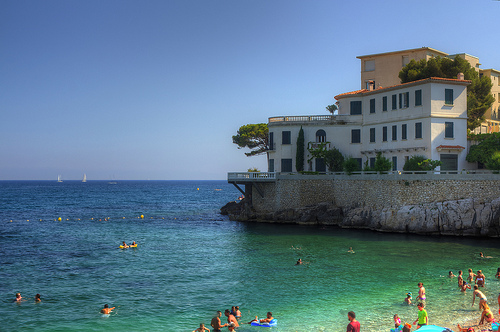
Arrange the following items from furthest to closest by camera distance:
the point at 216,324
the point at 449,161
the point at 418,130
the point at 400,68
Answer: the point at 400,68 < the point at 418,130 < the point at 449,161 < the point at 216,324

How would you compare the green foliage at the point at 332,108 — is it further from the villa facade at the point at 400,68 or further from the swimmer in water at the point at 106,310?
the swimmer in water at the point at 106,310

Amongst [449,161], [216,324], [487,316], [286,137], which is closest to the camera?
[487,316]

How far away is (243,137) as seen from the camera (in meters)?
67.9

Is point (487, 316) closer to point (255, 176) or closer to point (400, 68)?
point (255, 176)

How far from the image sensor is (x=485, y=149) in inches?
1634

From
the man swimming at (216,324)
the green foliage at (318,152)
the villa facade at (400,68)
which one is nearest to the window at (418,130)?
the green foliage at (318,152)

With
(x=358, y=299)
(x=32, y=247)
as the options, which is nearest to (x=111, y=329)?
(x=358, y=299)

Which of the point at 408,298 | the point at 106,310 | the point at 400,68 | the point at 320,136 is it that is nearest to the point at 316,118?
the point at 320,136

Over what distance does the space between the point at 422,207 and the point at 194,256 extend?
2084cm

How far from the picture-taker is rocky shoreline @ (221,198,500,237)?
35.8 meters

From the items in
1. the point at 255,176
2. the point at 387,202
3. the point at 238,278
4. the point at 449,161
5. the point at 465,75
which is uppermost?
the point at 465,75

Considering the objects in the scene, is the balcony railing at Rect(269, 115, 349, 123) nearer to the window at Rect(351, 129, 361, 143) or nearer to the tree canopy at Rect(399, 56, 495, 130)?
Answer: the window at Rect(351, 129, 361, 143)

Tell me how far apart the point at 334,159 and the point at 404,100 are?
33.4 feet

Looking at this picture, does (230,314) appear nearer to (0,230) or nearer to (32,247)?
(32,247)
